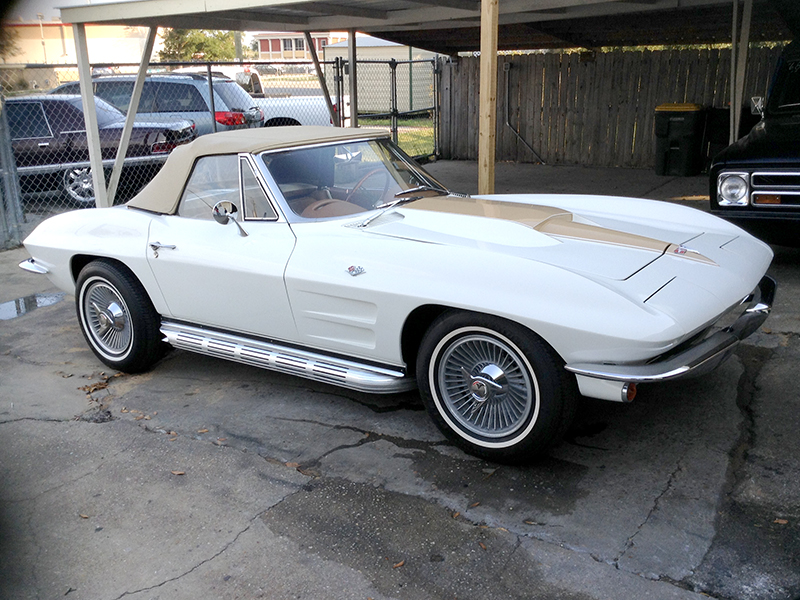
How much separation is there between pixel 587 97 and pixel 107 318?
1136cm

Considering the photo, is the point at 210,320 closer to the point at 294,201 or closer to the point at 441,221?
the point at 294,201

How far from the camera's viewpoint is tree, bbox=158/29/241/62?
21766mm

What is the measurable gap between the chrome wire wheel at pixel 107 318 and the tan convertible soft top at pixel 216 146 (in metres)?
0.64

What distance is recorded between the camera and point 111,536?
3.07m

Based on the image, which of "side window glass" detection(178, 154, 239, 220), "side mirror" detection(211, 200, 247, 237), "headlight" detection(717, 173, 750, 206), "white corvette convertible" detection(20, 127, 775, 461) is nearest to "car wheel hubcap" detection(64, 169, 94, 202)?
"white corvette convertible" detection(20, 127, 775, 461)

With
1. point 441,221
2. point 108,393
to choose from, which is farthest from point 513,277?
point 108,393

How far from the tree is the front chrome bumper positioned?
20165mm

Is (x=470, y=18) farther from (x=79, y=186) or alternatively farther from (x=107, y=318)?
(x=107, y=318)

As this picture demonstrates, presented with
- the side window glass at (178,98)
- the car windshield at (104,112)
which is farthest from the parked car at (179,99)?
the car windshield at (104,112)

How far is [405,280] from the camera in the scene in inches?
137

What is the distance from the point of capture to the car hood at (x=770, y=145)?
5.63m

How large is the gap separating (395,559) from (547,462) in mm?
1013

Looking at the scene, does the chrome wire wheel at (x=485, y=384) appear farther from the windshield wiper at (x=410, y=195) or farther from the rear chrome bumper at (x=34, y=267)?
the rear chrome bumper at (x=34, y=267)

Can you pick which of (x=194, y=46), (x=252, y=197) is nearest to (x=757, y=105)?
(x=252, y=197)
